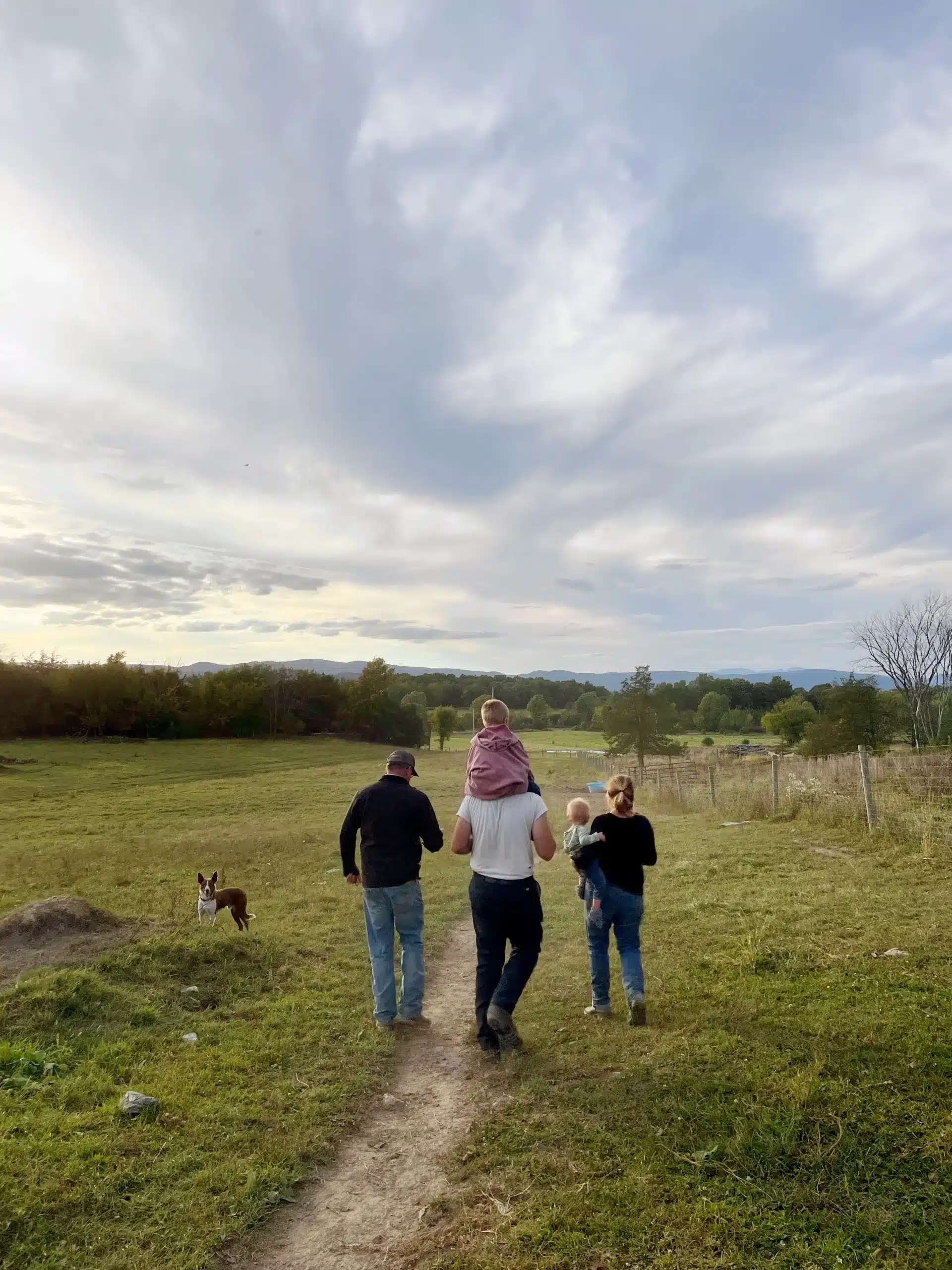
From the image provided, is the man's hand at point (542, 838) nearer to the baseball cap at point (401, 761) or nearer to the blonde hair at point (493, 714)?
the blonde hair at point (493, 714)

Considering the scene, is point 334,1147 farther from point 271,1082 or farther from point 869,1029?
point 869,1029

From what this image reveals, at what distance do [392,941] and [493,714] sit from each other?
2425mm

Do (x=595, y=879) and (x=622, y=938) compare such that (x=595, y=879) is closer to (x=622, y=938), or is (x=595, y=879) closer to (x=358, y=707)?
(x=622, y=938)

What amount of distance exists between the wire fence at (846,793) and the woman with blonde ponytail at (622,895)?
811 cm

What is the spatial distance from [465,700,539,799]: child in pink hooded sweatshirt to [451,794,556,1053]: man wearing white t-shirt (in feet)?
0.32

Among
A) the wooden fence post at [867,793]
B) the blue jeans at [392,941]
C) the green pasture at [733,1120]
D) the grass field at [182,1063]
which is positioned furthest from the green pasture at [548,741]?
the blue jeans at [392,941]

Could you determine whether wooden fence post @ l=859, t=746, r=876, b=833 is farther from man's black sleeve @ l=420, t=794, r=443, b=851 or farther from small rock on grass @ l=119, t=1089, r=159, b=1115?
small rock on grass @ l=119, t=1089, r=159, b=1115

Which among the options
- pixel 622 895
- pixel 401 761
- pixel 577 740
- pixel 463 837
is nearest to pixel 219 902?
pixel 401 761

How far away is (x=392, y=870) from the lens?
252 inches

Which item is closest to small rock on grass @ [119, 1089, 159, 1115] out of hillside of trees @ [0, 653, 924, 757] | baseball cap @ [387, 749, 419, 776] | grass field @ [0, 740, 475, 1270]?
grass field @ [0, 740, 475, 1270]

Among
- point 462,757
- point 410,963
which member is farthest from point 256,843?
point 462,757

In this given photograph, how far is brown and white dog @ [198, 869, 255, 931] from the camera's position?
1013 cm

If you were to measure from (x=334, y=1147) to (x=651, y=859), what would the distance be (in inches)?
126

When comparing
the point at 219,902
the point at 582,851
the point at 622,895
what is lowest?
the point at 219,902
